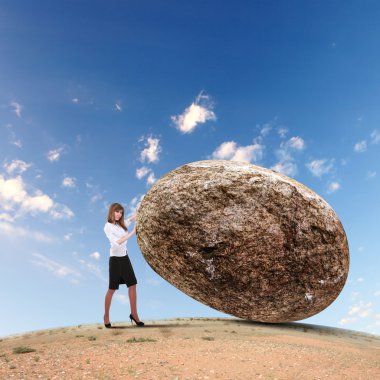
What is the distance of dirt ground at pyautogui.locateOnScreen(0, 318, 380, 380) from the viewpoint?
7.19 m

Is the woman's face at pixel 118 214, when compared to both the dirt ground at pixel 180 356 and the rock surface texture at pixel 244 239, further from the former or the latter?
the dirt ground at pixel 180 356

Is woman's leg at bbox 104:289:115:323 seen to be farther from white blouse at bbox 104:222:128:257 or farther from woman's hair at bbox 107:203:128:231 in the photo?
woman's hair at bbox 107:203:128:231

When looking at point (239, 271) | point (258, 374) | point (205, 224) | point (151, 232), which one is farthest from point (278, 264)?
point (151, 232)

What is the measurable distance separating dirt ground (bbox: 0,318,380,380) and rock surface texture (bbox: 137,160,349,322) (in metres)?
1.15

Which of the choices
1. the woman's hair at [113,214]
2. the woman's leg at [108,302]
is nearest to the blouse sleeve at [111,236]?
the woman's hair at [113,214]

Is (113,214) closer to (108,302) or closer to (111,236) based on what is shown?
(111,236)

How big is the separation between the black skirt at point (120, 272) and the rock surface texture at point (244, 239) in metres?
2.12

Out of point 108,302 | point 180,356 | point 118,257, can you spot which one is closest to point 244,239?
point 180,356

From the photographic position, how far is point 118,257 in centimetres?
1015

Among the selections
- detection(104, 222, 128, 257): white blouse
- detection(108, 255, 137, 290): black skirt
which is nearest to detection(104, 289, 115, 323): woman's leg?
detection(108, 255, 137, 290): black skirt

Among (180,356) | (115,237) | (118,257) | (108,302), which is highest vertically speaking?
(115,237)

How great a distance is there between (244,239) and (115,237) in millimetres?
4035

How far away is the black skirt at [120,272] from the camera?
33.4 feet

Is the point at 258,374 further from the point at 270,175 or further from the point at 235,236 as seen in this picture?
the point at 270,175
